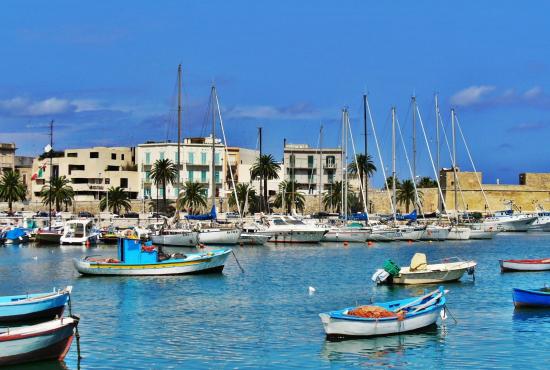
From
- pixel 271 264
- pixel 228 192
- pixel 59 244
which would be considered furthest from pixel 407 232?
pixel 228 192

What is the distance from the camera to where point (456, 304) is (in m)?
34.2

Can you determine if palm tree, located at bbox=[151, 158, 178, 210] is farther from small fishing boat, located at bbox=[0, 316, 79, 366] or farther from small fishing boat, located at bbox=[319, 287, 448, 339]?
small fishing boat, located at bbox=[0, 316, 79, 366]

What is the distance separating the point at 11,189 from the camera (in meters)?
106

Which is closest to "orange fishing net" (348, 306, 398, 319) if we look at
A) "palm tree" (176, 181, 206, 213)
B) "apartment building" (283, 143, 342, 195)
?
"palm tree" (176, 181, 206, 213)

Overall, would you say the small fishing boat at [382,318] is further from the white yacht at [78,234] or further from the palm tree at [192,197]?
the palm tree at [192,197]

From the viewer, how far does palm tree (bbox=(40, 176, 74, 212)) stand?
101250 millimetres

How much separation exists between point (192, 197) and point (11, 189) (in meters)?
22.7

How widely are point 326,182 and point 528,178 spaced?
28355 mm

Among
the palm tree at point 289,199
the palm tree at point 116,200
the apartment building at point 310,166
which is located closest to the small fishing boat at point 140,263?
the palm tree at point 116,200

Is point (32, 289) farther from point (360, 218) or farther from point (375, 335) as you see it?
point (360, 218)

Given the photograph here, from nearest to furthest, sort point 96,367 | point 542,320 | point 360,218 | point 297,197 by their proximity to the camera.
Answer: point 96,367 → point 542,320 → point 360,218 → point 297,197

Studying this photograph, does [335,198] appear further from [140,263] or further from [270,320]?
[270,320]

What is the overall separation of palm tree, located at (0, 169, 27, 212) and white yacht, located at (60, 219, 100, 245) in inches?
1372

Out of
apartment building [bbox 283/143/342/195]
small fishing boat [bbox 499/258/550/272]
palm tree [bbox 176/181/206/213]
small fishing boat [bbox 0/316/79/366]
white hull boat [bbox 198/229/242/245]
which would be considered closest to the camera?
small fishing boat [bbox 0/316/79/366]
